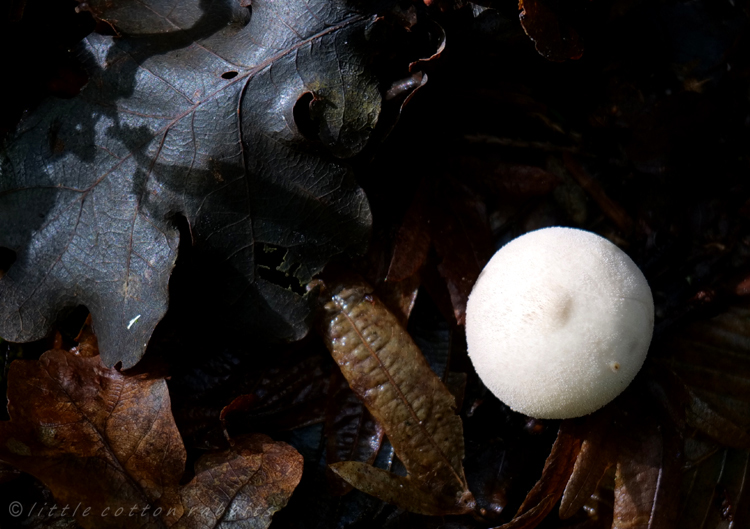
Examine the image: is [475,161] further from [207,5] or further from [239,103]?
[207,5]

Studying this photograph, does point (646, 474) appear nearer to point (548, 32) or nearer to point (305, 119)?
point (548, 32)

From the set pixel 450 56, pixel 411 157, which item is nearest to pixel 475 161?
pixel 411 157

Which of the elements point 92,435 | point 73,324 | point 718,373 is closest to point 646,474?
point 718,373

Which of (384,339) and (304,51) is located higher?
(304,51)

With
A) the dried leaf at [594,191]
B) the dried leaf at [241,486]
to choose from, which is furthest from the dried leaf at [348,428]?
the dried leaf at [594,191]

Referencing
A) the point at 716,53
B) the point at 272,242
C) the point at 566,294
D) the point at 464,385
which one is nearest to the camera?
the point at 566,294

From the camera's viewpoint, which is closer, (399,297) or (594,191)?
(399,297)

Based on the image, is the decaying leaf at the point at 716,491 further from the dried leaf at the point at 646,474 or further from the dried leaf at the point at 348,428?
the dried leaf at the point at 348,428

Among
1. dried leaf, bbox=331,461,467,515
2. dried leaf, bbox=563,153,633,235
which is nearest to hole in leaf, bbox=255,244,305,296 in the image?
dried leaf, bbox=331,461,467,515
